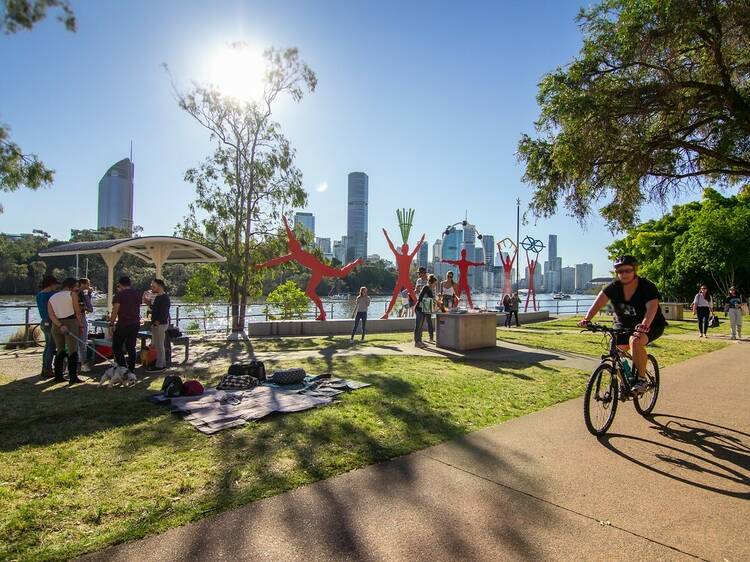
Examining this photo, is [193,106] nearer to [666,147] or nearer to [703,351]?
[666,147]

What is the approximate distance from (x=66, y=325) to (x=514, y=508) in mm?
7171

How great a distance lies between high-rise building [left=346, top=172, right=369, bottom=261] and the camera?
86.8 metres

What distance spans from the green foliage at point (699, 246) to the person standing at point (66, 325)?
119ft

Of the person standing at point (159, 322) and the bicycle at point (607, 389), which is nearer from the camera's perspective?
the bicycle at point (607, 389)

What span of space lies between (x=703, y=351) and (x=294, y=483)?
12034 mm

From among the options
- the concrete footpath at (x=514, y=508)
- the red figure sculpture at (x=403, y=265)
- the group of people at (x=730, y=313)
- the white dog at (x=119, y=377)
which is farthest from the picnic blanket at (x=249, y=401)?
the red figure sculpture at (x=403, y=265)

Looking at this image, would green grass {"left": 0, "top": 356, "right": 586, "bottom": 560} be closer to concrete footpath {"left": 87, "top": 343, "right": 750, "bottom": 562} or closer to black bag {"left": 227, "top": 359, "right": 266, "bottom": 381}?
concrete footpath {"left": 87, "top": 343, "right": 750, "bottom": 562}

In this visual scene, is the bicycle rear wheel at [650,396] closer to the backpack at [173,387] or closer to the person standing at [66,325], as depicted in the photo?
the backpack at [173,387]

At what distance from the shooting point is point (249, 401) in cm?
589

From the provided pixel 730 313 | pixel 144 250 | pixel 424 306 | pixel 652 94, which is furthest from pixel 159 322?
pixel 730 313

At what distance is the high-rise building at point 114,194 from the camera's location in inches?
2174

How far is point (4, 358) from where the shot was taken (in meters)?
9.91

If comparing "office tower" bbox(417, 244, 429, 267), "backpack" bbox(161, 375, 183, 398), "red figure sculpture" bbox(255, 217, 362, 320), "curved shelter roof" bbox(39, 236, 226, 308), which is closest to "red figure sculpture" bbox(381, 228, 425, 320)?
"red figure sculpture" bbox(255, 217, 362, 320)

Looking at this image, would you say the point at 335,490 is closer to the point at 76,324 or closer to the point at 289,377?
the point at 289,377
